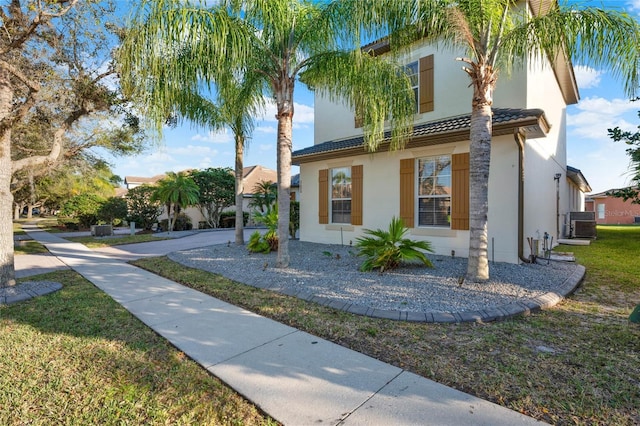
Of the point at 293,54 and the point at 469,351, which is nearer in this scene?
the point at 469,351

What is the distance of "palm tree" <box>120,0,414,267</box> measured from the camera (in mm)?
4879

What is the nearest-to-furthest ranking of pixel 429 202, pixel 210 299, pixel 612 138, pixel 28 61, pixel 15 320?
pixel 15 320, pixel 210 299, pixel 28 61, pixel 429 202, pixel 612 138

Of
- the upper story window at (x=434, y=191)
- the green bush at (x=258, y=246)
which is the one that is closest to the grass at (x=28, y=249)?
the green bush at (x=258, y=246)

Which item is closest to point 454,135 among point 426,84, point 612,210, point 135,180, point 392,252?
point 426,84

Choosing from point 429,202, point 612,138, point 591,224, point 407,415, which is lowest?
point 407,415

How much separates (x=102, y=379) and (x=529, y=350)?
13.6ft

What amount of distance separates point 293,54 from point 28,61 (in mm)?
5902

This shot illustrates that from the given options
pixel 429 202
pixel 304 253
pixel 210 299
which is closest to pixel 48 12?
pixel 210 299

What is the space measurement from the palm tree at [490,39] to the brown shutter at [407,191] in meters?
3.12

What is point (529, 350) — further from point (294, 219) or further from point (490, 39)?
point (294, 219)

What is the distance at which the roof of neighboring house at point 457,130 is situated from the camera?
257 inches

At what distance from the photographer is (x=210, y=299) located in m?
5.10

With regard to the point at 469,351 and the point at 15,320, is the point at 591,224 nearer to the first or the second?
the point at 469,351

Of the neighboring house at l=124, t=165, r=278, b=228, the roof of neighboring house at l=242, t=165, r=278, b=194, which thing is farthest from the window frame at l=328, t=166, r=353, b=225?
the roof of neighboring house at l=242, t=165, r=278, b=194
